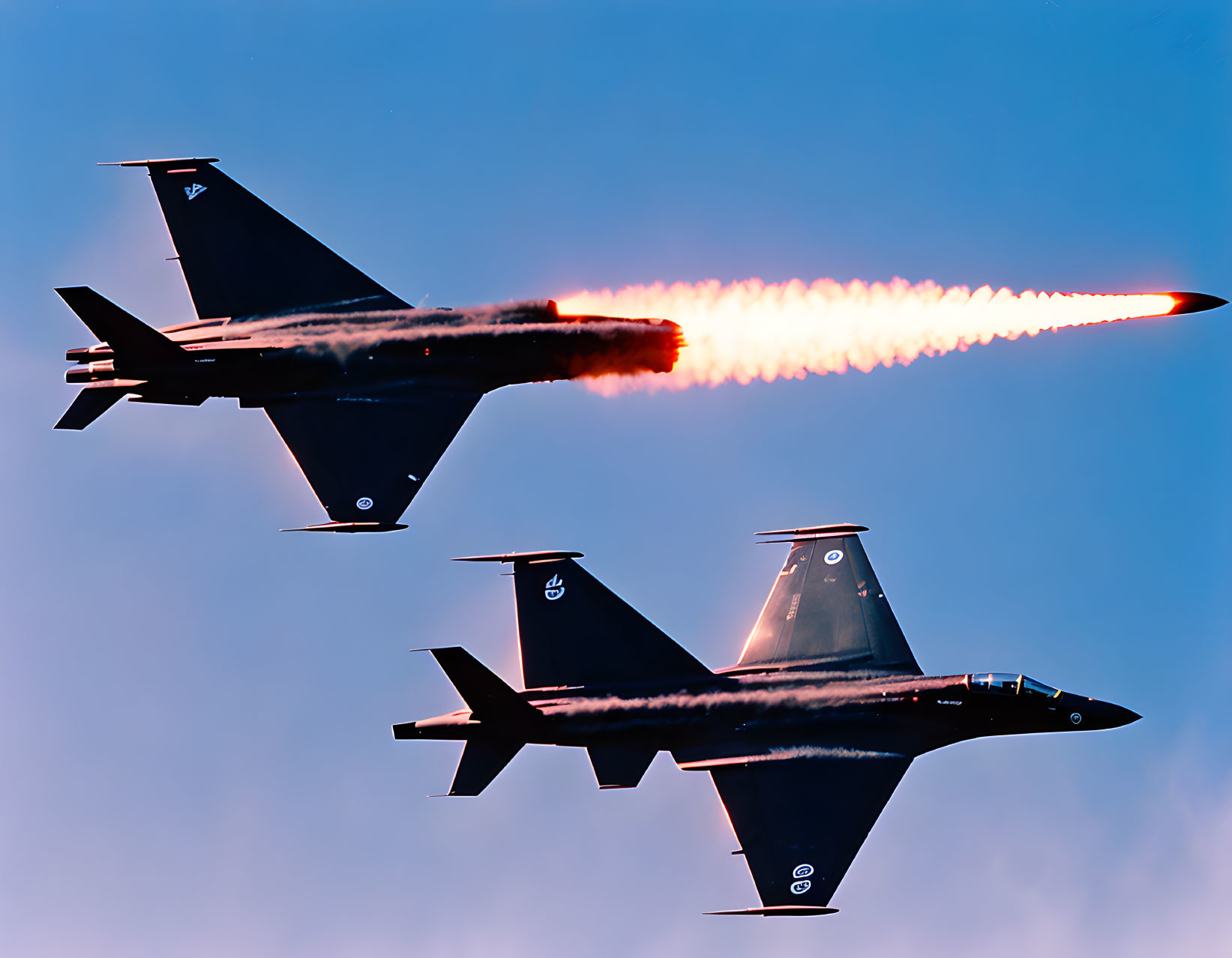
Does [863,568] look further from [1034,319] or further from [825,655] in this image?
[1034,319]

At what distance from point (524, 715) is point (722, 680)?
248 inches

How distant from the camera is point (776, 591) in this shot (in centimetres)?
6556

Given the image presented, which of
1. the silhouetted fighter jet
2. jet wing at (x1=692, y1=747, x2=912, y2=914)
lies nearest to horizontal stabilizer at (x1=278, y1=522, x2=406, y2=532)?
the silhouetted fighter jet

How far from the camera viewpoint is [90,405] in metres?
64.6

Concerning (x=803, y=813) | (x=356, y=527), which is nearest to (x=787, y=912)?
(x=803, y=813)

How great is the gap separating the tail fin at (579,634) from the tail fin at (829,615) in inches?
116

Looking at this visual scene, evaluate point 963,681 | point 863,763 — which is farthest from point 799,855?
point 963,681

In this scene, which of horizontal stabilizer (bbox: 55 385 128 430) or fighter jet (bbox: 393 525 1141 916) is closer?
fighter jet (bbox: 393 525 1141 916)

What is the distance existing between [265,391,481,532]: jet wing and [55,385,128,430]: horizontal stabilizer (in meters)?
4.90

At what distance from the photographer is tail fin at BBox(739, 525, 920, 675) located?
208ft

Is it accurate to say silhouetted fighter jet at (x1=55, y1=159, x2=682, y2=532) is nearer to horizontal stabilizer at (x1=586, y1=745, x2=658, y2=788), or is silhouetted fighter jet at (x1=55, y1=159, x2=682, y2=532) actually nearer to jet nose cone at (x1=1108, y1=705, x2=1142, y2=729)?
horizontal stabilizer at (x1=586, y1=745, x2=658, y2=788)

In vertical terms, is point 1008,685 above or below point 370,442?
below

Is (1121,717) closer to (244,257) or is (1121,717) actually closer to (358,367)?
(358,367)

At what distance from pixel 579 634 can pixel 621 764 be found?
4510 millimetres
